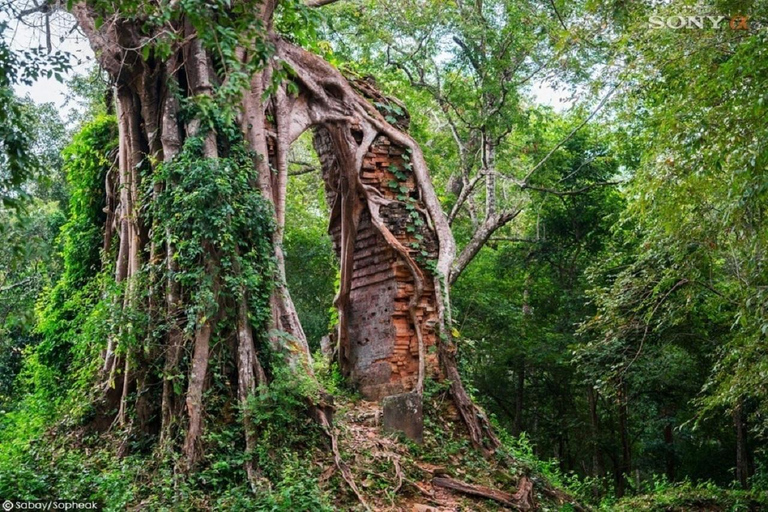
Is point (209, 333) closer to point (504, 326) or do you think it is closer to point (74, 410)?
point (74, 410)

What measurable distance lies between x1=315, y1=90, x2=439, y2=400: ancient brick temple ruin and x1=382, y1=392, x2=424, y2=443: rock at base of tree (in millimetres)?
930

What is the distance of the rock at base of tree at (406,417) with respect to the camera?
24.5ft

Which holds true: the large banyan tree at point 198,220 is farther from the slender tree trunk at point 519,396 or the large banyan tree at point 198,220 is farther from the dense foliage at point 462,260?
the slender tree trunk at point 519,396

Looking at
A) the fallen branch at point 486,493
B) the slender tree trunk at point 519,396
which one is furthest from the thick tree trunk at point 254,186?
the slender tree trunk at point 519,396

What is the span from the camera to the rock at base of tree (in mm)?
7461

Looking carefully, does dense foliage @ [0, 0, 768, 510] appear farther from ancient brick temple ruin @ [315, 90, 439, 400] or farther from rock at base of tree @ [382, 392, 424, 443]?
ancient brick temple ruin @ [315, 90, 439, 400]

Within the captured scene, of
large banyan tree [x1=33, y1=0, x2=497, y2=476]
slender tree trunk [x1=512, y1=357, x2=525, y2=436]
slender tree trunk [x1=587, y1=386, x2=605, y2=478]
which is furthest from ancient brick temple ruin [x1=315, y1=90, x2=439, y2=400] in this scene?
slender tree trunk [x1=587, y1=386, x2=605, y2=478]

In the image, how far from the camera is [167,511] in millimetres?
5008

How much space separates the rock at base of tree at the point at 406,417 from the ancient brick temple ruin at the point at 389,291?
930 millimetres

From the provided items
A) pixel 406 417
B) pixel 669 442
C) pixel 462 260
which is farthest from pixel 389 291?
pixel 669 442

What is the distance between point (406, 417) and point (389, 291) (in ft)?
6.07

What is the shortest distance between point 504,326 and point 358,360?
569 cm

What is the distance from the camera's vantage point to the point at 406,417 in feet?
24.6

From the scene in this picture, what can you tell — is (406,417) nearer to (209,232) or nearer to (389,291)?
(389,291)
